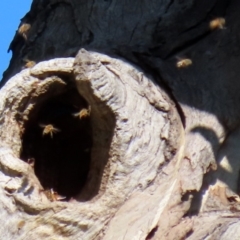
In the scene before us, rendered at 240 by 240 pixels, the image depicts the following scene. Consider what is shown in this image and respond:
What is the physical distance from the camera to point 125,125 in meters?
2.92

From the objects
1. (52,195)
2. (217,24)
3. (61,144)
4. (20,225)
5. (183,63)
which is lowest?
(20,225)

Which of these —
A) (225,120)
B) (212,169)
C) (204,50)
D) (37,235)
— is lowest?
(37,235)

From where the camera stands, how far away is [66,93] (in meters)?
3.11

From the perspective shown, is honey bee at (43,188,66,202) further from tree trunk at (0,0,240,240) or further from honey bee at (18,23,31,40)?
honey bee at (18,23,31,40)

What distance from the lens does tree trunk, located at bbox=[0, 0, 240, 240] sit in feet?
9.19

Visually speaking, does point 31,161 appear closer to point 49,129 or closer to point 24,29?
point 49,129

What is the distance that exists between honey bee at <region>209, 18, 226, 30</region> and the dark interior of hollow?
0.55 metres

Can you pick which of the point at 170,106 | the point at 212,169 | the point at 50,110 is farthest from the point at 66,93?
the point at 212,169

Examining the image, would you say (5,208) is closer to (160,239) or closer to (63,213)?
(63,213)

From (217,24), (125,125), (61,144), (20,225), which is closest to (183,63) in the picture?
(217,24)

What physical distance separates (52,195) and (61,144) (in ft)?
1.02

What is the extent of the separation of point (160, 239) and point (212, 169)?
1.29 feet

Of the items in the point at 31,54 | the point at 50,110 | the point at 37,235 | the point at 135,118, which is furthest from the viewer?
the point at 31,54

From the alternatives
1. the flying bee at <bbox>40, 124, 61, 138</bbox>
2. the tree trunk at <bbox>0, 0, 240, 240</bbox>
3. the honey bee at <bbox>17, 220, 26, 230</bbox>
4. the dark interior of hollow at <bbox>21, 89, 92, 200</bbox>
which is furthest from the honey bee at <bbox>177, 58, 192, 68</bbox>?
the honey bee at <bbox>17, 220, 26, 230</bbox>
